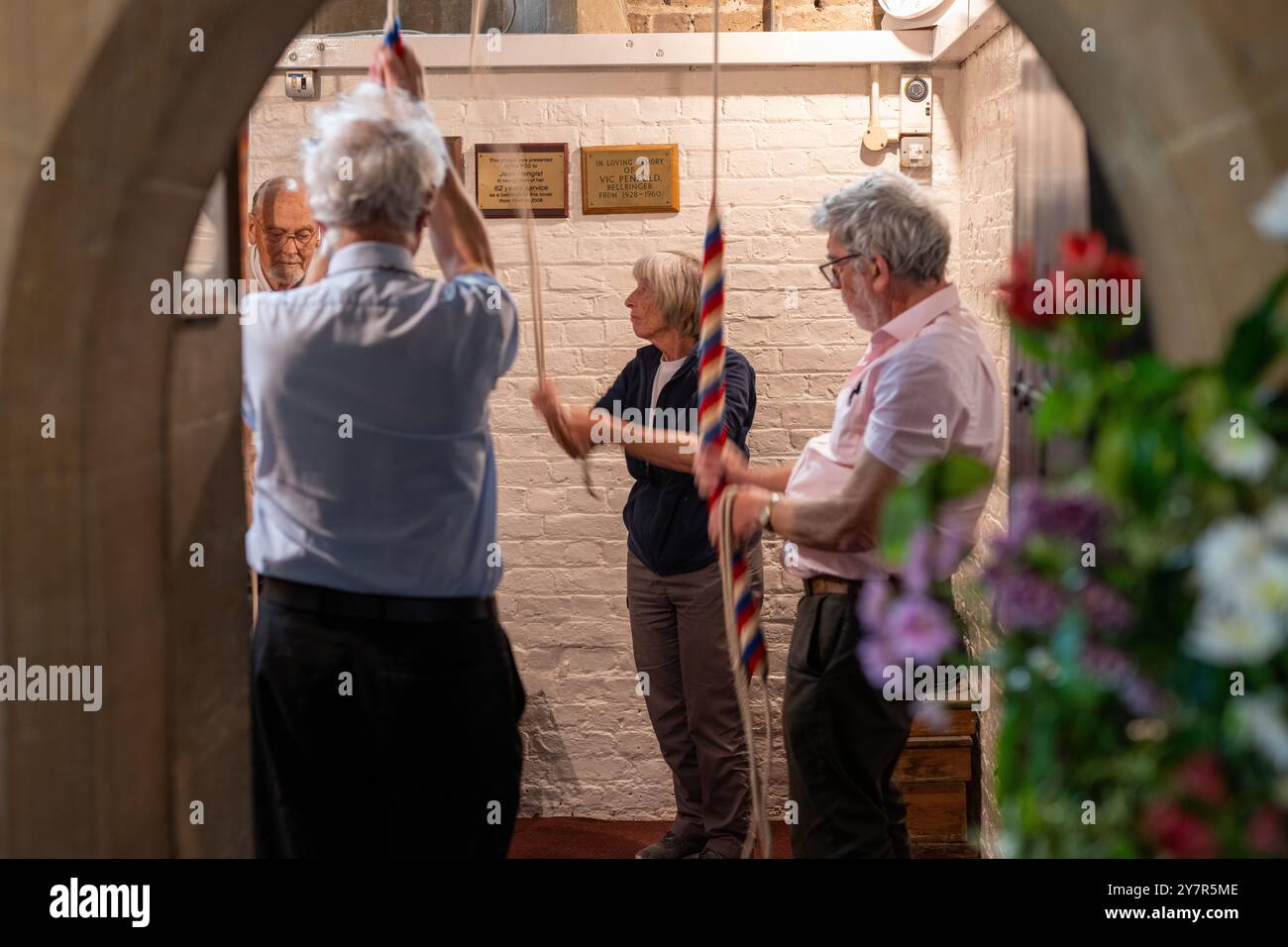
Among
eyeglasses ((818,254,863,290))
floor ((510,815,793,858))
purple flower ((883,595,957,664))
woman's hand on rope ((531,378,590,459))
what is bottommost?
floor ((510,815,793,858))

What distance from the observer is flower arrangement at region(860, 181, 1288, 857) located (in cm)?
97

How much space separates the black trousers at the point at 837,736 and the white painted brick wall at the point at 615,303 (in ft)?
5.06

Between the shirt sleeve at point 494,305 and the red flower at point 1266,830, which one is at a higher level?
the shirt sleeve at point 494,305

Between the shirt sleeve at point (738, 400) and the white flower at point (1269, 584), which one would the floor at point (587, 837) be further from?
the white flower at point (1269, 584)

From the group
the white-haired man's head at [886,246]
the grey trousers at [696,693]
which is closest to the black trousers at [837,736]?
the white-haired man's head at [886,246]

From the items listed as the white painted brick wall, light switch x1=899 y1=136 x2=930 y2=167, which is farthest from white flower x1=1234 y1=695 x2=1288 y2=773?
light switch x1=899 y1=136 x2=930 y2=167

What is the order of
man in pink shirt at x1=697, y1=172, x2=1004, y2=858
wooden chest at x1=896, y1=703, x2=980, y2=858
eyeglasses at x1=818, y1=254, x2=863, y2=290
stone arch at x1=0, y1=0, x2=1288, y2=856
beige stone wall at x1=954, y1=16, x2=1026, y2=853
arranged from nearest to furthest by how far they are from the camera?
stone arch at x1=0, y1=0, x2=1288, y2=856, man in pink shirt at x1=697, y1=172, x2=1004, y2=858, eyeglasses at x1=818, y1=254, x2=863, y2=290, beige stone wall at x1=954, y1=16, x2=1026, y2=853, wooden chest at x1=896, y1=703, x2=980, y2=858

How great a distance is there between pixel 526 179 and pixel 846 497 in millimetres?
1953

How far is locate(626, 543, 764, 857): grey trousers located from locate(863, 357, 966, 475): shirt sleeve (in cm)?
122

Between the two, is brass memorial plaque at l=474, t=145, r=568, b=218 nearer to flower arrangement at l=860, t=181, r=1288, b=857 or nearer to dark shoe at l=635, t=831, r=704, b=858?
dark shoe at l=635, t=831, r=704, b=858

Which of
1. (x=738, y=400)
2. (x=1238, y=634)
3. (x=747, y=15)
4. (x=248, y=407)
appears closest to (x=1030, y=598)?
(x=1238, y=634)

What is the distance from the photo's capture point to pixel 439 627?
181 centimetres

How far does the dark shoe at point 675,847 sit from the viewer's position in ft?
10.9
